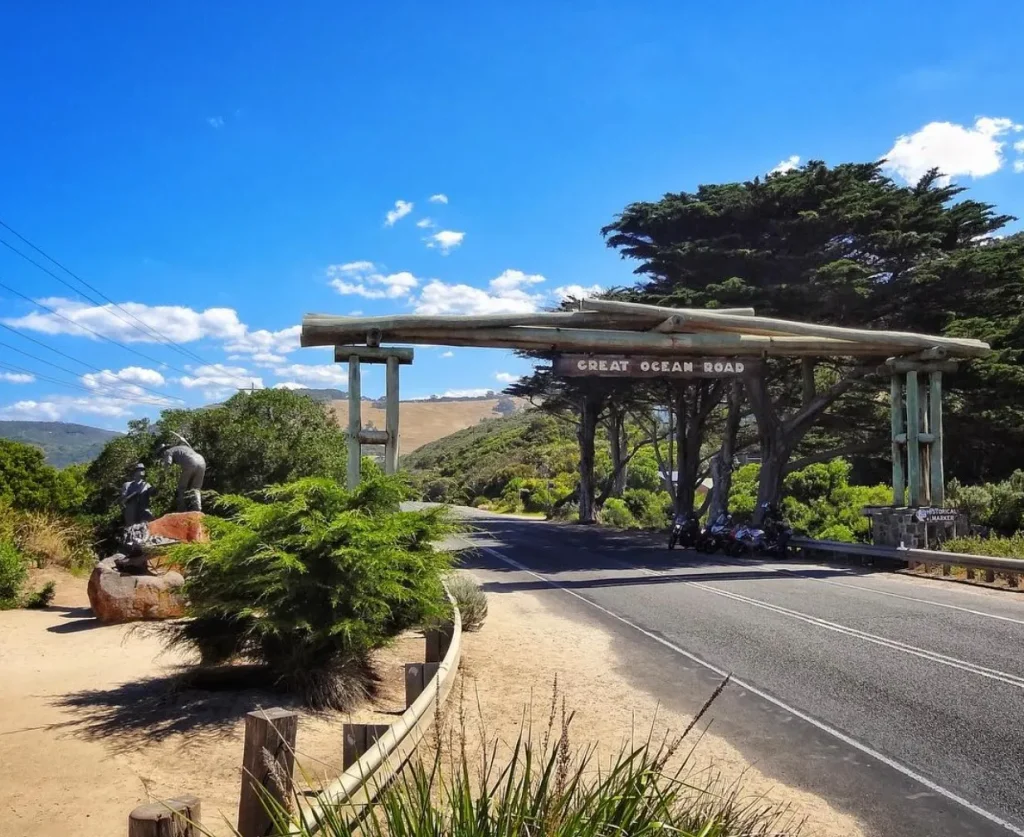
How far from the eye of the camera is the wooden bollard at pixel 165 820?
2.86 meters

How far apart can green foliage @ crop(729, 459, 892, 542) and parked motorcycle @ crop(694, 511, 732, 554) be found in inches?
238

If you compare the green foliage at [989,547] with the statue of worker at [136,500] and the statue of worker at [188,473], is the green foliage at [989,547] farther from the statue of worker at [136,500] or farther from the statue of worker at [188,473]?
the statue of worker at [136,500]

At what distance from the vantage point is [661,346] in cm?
1647

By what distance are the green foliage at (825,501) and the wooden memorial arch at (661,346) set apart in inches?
279

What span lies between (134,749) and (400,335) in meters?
9.76

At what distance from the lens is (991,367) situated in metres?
19.8

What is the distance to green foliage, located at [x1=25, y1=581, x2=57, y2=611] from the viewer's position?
12.3 meters

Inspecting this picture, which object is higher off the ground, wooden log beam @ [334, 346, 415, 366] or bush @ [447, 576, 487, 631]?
wooden log beam @ [334, 346, 415, 366]

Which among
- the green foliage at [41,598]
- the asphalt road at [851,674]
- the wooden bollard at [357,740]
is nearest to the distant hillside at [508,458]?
the green foliage at [41,598]

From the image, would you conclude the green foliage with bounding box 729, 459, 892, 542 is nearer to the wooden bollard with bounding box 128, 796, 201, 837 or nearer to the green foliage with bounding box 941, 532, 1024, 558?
the green foliage with bounding box 941, 532, 1024, 558

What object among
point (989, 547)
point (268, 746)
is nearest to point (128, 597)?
point (268, 746)

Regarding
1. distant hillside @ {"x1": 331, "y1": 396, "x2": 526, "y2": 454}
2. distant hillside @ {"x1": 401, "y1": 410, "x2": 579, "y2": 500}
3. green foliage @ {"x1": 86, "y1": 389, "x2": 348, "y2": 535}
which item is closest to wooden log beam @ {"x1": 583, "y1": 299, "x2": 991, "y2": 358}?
green foliage @ {"x1": 86, "y1": 389, "x2": 348, "y2": 535}

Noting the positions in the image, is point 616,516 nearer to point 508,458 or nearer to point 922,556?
point 922,556

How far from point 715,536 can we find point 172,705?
16.3 metres
